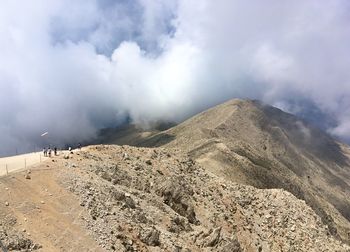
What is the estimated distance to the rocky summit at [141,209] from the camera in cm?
5178

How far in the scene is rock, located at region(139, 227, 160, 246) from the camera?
57.3 meters

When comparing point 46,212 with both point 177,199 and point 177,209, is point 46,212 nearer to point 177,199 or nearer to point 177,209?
point 177,209

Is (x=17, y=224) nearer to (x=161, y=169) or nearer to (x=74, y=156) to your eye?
(x=74, y=156)

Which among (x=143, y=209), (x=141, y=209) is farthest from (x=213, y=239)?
(x=141, y=209)

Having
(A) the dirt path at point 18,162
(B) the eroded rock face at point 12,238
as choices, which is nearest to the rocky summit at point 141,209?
(B) the eroded rock face at point 12,238

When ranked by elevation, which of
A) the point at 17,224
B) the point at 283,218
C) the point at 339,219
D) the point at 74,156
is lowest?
the point at 17,224

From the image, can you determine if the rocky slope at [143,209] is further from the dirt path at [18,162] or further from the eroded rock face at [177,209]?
the dirt path at [18,162]

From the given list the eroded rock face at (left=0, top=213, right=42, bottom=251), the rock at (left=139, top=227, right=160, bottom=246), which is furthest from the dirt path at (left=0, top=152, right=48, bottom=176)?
the rock at (left=139, top=227, right=160, bottom=246)

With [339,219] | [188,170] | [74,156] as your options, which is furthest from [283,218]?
[339,219]

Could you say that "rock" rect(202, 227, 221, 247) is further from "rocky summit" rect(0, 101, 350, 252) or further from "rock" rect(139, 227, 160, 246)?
"rock" rect(139, 227, 160, 246)

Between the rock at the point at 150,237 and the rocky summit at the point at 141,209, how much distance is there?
0.11 metres

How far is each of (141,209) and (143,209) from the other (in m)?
0.87

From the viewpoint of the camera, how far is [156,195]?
71.4m

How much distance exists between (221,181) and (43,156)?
3430 centimetres
